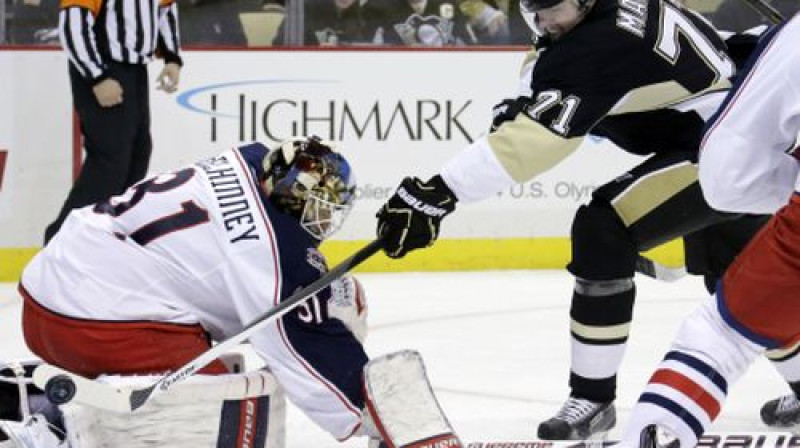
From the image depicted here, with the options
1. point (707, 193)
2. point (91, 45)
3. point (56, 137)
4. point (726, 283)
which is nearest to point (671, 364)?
point (726, 283)

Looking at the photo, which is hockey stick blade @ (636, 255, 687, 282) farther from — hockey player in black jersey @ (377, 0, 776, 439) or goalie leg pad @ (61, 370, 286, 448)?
goalie leg pad @ (61, 370, 286, 448)

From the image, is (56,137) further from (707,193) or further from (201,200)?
(707,193)

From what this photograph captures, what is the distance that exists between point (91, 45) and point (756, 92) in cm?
330

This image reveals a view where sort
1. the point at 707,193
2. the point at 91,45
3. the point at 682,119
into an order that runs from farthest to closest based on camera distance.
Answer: the point at 91,45 < the point at 682,119 < the point at 707,193

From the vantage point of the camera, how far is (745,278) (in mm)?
2102

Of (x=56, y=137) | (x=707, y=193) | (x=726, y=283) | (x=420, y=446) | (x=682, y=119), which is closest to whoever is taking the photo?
(x=726, y=283)

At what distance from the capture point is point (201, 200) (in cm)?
275

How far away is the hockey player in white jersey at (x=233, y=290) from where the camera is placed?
270 centimetres

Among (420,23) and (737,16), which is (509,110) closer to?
(420,23)

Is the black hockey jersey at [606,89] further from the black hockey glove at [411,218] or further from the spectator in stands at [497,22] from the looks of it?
the spectator in stands at [497,22]

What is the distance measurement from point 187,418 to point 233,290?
21 centimetres

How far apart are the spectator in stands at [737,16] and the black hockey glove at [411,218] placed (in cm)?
297

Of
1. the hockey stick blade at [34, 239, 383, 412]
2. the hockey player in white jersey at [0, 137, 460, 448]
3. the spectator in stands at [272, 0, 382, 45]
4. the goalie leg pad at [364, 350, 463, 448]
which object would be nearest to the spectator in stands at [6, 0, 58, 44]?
the spectator in stands at [272, 0, 382, 45]

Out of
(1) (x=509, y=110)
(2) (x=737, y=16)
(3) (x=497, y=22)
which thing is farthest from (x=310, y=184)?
(2) (x=737, y=16)
